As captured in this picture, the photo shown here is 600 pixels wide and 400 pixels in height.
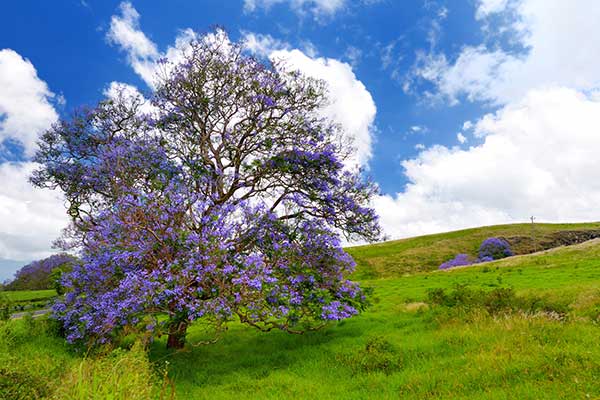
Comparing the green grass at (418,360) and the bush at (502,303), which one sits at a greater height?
the bush at (502,303)

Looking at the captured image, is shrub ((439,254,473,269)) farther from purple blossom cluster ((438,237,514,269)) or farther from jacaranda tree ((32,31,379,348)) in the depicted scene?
jacaranda tree ((32,31,379,348))

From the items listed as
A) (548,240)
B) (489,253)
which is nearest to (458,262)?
(489,253)

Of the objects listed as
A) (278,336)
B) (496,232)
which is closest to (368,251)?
(496,232)

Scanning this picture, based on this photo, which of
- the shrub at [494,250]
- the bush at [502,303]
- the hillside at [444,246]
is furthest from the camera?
the hillside at [444,246]

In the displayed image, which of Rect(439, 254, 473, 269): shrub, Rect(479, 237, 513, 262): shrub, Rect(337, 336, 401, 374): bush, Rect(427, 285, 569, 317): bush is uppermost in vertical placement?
Rect(479, 237, 513, 262): shrub

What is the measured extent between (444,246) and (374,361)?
8997 cm

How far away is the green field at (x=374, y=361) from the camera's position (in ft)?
29.3

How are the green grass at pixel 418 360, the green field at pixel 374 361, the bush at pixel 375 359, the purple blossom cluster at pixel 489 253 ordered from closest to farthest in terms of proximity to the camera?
the green field at pixel 374 361, the green grass at pixel 418 360, the bush at pixel 375 359, the purple blossom cluster at pixel 489 253

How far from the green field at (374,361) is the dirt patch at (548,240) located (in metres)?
82.0

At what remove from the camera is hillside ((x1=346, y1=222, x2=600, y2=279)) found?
8300 centimetres

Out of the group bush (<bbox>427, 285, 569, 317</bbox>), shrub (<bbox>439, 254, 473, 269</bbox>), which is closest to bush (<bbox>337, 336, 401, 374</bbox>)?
bush (<bbox>427, 285, 569, 317</bbox>)

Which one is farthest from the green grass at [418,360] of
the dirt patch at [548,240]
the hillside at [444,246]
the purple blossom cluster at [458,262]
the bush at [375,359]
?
the dirt patch at [548,240]

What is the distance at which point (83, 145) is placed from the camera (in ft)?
75.6

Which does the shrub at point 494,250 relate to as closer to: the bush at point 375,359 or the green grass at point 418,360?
the green grass at point 418,360
